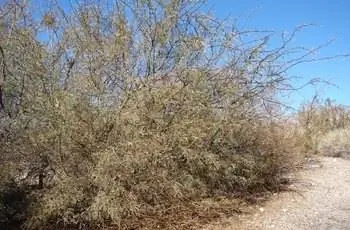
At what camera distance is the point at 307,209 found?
29.7ft

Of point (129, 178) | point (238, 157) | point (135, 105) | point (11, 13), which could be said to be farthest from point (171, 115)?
point (11, 13)

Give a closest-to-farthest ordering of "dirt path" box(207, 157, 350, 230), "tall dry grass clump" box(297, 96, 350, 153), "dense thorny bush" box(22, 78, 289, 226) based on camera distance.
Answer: "dense thorny bush" box(22, 78, 289, 226), "dirt path" box(207, 157, 350, 230), "tall dry grass clump" box(297, 96, 350, 153)

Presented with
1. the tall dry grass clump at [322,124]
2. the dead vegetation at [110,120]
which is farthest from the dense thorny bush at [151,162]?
the tall dry grass clump at [322,124]

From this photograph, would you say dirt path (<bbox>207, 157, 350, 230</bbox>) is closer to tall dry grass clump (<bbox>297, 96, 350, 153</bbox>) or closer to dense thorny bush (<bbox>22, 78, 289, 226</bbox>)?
dense thorny bush (<bbox>22, 78, 289, 226</bbox>)

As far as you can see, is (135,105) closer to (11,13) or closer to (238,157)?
(11,13)

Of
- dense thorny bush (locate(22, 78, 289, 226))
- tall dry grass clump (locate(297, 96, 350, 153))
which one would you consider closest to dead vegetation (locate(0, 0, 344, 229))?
dense thorny bush (locate(22, 78, 289, 226))

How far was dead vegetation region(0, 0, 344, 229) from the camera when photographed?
7.16 metres

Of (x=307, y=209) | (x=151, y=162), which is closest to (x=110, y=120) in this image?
(x=151, y=162)

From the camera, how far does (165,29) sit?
8.21 m

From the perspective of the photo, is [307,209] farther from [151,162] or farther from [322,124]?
[322,124]

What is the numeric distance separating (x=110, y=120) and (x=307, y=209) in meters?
4.05

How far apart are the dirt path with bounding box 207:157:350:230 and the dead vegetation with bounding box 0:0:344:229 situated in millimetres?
679

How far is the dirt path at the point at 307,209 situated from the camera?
8.06 metres

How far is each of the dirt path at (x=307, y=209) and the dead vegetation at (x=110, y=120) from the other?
679mm
